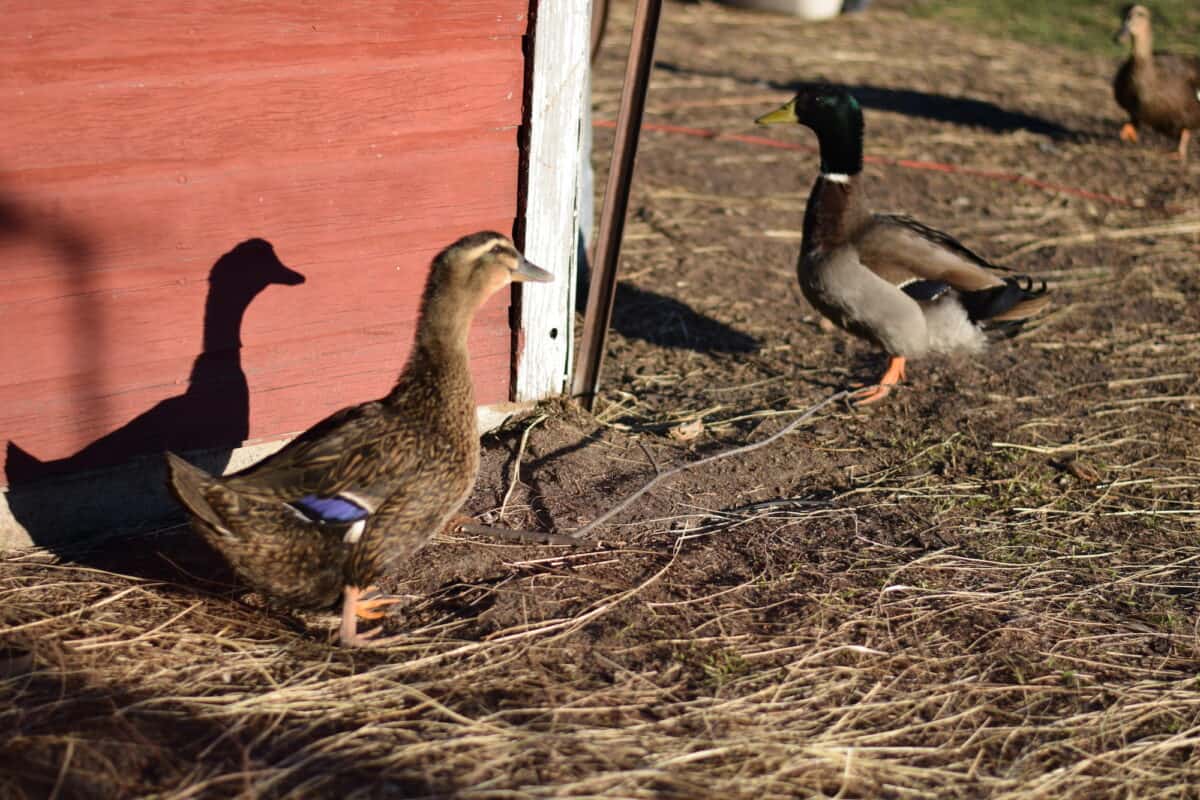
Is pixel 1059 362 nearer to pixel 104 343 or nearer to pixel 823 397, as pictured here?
pixel 823 397

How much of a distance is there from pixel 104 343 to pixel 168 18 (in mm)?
1111

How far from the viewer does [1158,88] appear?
9.66m

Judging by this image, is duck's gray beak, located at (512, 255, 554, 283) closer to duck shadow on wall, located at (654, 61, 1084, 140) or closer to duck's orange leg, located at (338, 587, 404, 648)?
duck's orange leg, located at (338, 587, 404, 648)

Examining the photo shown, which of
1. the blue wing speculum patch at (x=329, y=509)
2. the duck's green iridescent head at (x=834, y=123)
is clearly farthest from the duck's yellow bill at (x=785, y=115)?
the blue wing speculum patch at (x=329, y=509)

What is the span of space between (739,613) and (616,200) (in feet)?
6.57

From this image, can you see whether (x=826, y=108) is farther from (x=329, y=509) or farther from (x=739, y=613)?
(x=329, y=509)

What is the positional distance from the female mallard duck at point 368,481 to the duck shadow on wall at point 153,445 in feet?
2.22

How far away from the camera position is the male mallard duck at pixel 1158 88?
9.63 meters

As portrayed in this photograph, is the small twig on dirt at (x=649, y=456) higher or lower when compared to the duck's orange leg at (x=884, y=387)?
lower

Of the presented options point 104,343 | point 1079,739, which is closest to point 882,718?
point 1079,739

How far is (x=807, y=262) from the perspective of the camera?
19.7 ft

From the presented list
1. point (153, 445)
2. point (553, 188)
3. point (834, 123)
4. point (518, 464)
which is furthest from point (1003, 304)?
point (153, 445)

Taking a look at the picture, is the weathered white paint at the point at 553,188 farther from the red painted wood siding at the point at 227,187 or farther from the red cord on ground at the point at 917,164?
the red cord on ground at the point at 917,164

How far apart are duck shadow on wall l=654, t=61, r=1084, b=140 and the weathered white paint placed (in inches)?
208
